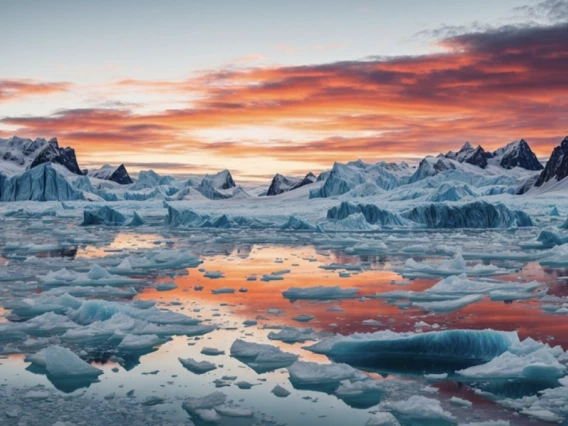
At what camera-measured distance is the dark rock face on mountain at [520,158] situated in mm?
147625

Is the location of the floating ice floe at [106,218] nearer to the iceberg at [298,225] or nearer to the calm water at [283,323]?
the iceberg at [298,225]

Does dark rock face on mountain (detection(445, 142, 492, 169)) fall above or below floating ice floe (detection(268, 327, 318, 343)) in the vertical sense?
above

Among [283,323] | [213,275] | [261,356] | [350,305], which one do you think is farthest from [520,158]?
[261,356]

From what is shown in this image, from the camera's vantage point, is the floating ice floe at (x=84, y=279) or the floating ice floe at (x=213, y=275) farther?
the floating ice floe at (x=213, y=275)

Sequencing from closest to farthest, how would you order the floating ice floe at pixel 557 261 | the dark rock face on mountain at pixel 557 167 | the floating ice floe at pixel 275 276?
the floating ice floe at pixel 275 276 → the floating ice floe at pixel 557 261 → the dark rock face on mountain at pixel 557 167

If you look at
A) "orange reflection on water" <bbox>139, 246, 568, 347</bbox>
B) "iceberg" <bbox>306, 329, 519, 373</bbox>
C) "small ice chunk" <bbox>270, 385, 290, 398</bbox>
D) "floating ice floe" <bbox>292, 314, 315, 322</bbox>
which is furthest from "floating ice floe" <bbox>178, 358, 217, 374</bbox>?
"floating ice floe" <bbox>292, 314, 315, 322</bbox>

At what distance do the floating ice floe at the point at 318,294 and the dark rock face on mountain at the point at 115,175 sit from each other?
151 meters

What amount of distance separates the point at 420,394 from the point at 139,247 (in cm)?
1988

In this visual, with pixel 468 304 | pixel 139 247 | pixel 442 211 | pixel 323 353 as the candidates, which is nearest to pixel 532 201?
pixel 442 211

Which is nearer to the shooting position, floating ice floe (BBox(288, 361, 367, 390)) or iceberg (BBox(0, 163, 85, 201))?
floating ice floe (BBox(288, 361, 367, 390))

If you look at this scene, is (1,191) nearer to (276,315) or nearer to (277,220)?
(277,220)

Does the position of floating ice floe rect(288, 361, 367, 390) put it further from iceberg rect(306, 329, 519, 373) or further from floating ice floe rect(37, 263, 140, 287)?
floating ice floe rect(37, 263, 140, 287)

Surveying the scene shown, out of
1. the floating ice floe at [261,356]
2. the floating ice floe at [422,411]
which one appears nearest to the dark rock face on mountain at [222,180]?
the floating ice floe at [261,356]

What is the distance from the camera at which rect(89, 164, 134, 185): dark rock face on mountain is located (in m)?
162
